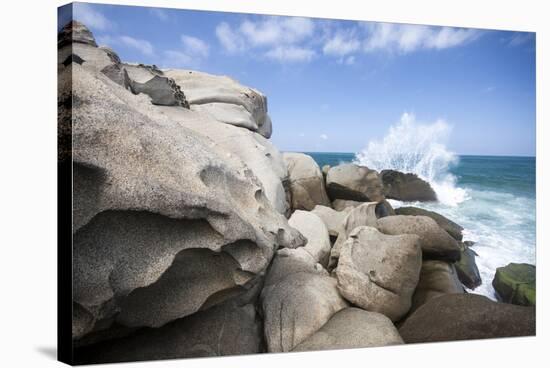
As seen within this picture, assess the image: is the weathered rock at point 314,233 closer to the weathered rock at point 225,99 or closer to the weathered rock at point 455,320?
the weathered rock at point 225,99

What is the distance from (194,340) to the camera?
4.12 m

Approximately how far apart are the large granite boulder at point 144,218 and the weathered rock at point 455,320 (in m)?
1.64

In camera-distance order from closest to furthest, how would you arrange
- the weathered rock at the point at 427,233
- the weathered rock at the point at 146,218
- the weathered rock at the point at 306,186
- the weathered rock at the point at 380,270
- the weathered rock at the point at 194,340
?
the weathered rock at the point at 146,218
the weathered rock at the point at 194,340
the weathered rock at the point at 380,270
the weathered rock at the point at 427,233
the weathered rock at the point at 306,186

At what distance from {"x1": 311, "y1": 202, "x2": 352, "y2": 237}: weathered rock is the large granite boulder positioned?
1.58 meters

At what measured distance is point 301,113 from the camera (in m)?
4.96

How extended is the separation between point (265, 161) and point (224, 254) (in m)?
1.77

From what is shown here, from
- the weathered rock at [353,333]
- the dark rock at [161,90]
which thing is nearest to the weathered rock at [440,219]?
the weathered rock at [353,333]

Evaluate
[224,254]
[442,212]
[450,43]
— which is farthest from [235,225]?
[450,43]

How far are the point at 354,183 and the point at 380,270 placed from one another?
1.07 meters

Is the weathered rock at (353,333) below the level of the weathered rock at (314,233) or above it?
below

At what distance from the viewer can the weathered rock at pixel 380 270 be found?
466cm

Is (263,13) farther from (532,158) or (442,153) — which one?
(532,158)

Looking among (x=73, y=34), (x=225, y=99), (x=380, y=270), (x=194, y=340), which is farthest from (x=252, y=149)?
(x=73, y=34)

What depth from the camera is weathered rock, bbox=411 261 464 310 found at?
5.01m
